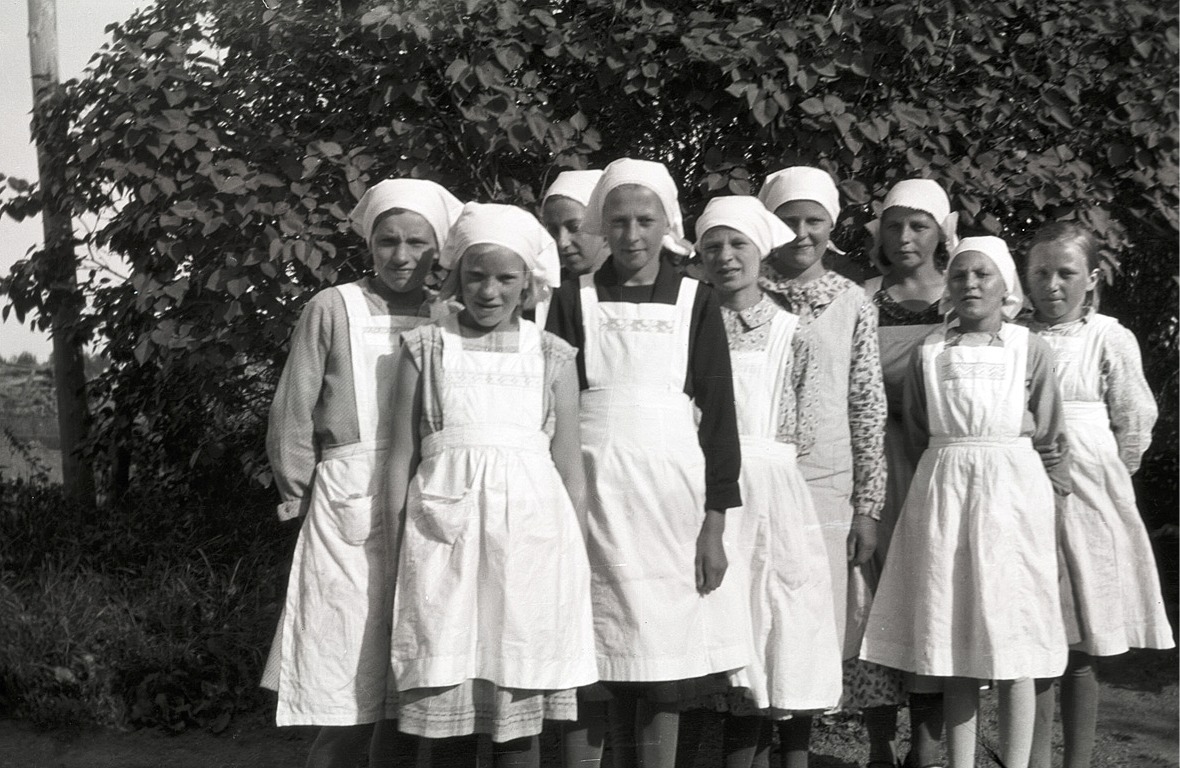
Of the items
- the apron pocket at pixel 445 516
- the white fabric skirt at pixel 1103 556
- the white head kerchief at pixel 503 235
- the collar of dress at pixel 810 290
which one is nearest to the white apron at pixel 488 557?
the apron pocket at pixel 445 516

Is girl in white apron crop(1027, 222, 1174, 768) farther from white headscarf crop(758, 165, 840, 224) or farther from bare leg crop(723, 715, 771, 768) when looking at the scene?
bare leg crop(723, 715, 771, 768)

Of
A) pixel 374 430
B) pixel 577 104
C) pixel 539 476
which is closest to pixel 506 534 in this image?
pixel 539 476

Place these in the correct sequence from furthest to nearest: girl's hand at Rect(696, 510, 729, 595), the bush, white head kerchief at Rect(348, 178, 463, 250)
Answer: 1. the bush
2. white head kerchief at Rect(348, 178, 463, 250)
3. girl's hand at Rect(696, 510, 729, 595)

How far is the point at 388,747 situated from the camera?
3.06 metres

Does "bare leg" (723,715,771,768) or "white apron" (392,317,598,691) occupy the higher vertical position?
"white apron" (392,317,598,691)

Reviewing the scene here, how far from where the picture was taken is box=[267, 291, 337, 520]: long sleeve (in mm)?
3070

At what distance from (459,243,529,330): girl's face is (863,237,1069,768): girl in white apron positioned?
1.30m

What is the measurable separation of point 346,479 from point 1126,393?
2377mm

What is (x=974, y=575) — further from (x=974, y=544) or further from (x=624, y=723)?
(x=624, y=723)

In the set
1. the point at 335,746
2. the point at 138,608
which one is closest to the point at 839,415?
the point at 335,746

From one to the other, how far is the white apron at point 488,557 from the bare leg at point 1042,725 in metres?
1.57

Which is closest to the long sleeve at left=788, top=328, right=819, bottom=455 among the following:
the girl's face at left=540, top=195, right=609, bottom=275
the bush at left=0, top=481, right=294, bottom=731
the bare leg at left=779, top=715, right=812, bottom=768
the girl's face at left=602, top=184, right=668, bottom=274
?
the girl's face at left=602, top=184, right=668, bottom=274

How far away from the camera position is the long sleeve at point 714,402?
10.0 feet

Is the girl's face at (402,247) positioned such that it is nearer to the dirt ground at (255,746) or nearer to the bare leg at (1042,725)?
the dirt ground at (255,746)
